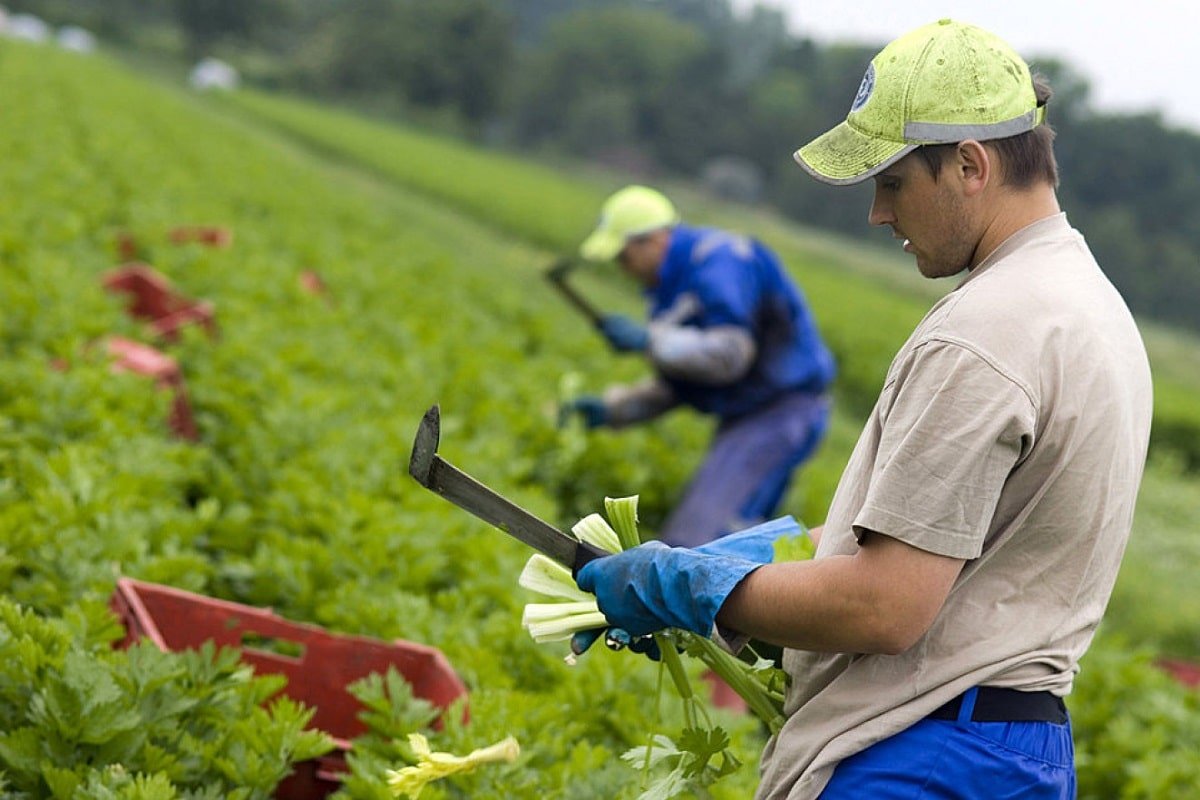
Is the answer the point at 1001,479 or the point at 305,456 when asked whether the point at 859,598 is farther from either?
the point at 305,456

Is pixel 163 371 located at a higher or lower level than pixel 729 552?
lower

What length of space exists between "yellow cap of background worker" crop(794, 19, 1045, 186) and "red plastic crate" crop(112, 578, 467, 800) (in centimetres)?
188

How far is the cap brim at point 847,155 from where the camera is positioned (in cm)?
215

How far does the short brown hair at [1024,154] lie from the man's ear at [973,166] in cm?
2

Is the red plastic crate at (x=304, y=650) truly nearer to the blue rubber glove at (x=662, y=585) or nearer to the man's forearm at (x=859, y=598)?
the blue rubber glove at (x=662, y=585)

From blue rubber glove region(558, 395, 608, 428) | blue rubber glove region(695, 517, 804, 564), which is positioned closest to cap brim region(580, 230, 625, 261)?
blue rubber glove region(558, 395, 608, 428)

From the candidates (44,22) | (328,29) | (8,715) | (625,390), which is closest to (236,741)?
(8,715)

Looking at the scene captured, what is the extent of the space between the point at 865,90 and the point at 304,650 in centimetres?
220

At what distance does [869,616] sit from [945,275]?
647mm

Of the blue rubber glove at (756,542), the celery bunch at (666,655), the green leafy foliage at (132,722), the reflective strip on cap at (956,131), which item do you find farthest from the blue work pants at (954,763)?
the green leafy foliage at (132,722)

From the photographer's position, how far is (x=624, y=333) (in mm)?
6836

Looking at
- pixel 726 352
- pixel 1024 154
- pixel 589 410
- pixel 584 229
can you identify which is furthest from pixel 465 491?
pixel 584 229

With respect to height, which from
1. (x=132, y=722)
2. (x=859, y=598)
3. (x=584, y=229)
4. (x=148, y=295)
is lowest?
(x=584, y=229)

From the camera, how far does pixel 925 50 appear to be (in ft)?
7.13
